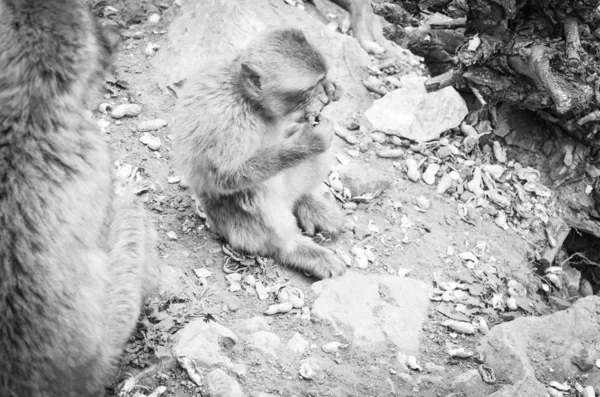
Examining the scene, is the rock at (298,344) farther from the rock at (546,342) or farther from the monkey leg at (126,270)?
the rock at (546,342)

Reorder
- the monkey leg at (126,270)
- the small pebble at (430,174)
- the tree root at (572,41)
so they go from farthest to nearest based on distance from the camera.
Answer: the small pebble at (430,174), the tree root at (572,41), the monkey leg at (126,270)

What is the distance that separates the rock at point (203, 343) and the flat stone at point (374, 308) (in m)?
0.88

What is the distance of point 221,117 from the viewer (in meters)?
5.30

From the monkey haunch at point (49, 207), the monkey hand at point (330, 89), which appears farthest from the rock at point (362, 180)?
the monkey haunch at point (49, 207)

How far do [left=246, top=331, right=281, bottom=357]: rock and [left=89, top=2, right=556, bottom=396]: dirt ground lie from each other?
0.25 ft

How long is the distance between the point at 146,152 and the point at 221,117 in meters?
1.38

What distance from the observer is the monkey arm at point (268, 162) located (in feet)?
17.2

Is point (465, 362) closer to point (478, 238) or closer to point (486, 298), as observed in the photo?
point (486, 298)

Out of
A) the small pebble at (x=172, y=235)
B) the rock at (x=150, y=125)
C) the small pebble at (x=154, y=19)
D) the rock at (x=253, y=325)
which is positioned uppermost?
the small pebble at (x=154, y=19)

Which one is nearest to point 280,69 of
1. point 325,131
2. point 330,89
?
point 330,89

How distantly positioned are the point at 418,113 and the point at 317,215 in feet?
5.81

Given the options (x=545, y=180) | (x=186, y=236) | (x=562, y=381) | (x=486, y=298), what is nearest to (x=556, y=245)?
(x=545, y=180)

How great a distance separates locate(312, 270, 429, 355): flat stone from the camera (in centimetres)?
527

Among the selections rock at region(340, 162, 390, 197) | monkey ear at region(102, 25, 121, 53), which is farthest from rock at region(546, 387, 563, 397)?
monkey ear at region(102, 25, 121, 53)
